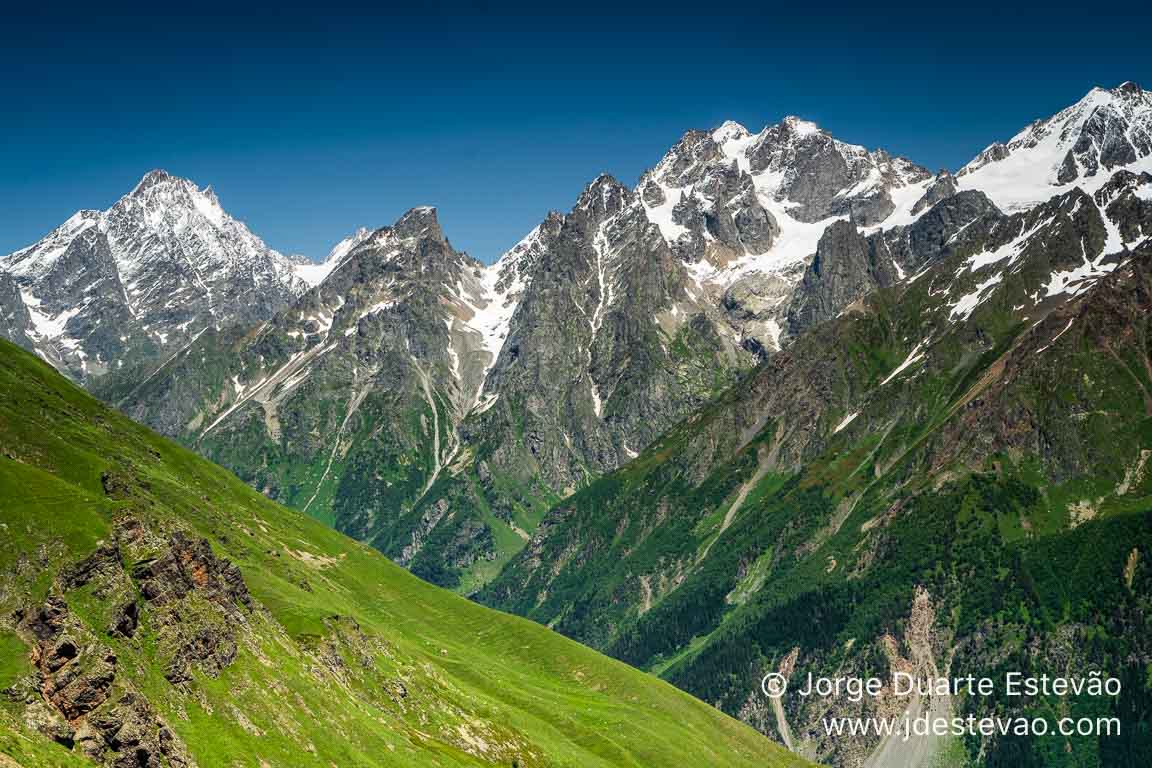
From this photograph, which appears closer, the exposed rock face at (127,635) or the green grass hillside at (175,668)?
the exposed rock face at (127,635)

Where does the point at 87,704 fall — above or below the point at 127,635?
below

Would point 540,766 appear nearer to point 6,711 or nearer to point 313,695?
point 313,695

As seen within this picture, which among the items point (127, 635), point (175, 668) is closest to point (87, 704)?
point (127, 635)

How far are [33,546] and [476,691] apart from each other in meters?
93.4

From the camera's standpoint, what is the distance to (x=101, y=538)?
105m

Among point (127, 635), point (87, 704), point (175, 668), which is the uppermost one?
point (127, 635)

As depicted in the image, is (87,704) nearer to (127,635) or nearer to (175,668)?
(127,635)

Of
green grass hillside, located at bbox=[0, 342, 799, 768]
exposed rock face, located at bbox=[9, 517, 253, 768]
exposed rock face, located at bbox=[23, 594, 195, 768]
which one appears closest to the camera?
exposed rock face, located at bbox=[23, 594, 195, 768]

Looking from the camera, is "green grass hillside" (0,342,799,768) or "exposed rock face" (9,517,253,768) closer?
"exposed rock face" (9,517,253,768)

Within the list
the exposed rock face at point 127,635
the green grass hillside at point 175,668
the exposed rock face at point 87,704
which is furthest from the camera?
the green grass hillside at point 175,668

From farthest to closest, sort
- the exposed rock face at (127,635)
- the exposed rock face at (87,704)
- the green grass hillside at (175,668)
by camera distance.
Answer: the green grass hillside at (175,668)
the exposed rock face at (127,635)
the exposed rock face at (87,704)

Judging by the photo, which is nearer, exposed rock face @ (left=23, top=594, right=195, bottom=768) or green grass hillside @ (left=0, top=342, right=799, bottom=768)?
exposed rock face @ (left=23, top=594, right=195, bottom=768)

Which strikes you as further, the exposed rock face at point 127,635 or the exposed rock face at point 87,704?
the exposed rock face at point 127,635

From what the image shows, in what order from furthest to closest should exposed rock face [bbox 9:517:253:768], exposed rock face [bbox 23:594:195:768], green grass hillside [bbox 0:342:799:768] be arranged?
green grass hillside [bbox 0:342:799:768] → exposed rock face [bbox 9:517:253:768] → exposed rock face [bbox 23:594:195:768]
